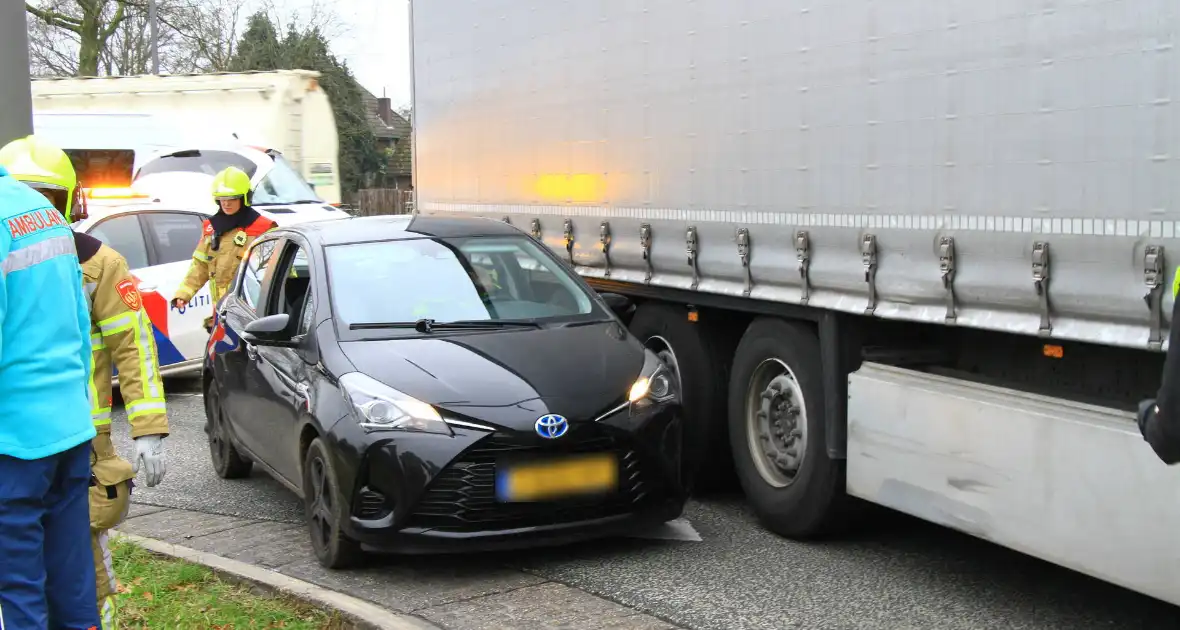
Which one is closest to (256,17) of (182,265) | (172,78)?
(172,78)

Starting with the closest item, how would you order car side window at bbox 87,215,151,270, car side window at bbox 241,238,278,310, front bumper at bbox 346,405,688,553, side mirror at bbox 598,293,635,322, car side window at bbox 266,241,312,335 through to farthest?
front bumper at bbox 346,405,688,553, car side window at bbox 266,241,312,335, side mirror at bbox 598,293,635,322, car side window at bbox 241,238,278,310, car side window at bbox 87,215,151,270

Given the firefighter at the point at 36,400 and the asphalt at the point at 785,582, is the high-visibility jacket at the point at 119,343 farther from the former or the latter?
the asphalt at the point at 785,582

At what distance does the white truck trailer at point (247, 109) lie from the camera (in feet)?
61.5

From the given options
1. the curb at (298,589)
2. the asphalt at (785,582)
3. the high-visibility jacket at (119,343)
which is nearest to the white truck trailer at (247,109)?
the asphalt at (785,582)

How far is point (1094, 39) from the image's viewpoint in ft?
14.6

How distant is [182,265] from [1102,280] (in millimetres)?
8343

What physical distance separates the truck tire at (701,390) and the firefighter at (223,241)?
11.7ft

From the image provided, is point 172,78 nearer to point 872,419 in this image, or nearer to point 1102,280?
point 872,419

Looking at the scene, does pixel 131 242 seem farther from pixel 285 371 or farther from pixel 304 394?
pixel 304 394

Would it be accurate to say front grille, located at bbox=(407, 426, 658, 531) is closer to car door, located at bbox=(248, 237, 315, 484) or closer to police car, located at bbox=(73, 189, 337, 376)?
car door, located at bbox=(248, 237, 315, 484)

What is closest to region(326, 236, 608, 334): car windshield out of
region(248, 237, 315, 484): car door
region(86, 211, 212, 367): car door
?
region(248, 237, 315, 484): car door

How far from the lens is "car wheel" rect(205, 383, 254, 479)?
816cm

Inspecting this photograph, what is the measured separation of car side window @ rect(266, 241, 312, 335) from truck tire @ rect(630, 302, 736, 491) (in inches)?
78.0

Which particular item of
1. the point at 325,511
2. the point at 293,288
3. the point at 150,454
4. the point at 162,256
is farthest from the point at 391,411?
the point at 162,256
